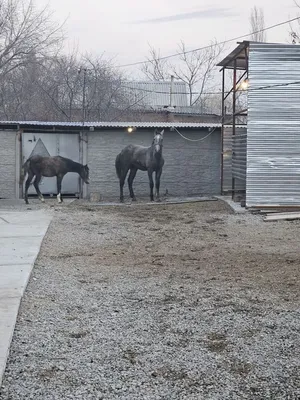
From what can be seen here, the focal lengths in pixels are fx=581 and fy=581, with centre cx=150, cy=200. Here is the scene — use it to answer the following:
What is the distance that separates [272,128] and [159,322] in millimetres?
8636

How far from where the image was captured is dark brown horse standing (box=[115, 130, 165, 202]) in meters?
15.4

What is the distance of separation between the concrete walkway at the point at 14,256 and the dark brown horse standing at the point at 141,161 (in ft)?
11.5

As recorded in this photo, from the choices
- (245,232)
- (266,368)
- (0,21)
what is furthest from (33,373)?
(0,21)

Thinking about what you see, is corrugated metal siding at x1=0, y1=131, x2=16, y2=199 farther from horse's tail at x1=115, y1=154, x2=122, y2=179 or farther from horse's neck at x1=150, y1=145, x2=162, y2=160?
horse's neck at x1=150, y1=145, x2=162, y2=160

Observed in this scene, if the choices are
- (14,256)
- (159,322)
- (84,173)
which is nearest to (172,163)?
(84,173)

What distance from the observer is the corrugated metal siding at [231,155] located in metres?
13.7

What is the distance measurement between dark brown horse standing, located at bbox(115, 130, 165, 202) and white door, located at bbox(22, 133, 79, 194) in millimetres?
1643

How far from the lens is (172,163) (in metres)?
17.5

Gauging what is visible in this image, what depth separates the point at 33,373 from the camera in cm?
369

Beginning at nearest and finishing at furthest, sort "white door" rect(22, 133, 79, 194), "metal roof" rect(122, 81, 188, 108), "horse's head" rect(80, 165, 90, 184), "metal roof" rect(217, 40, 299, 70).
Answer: "metal roof" rect(217, 40, 299, 70) → "horse's head" rect(80, 165, 90, 184) → "white door" rect(22, 133, 79, 194) → "metal roof" rect(122, 81, 188, 108)

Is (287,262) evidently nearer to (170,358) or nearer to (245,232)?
(245,232)

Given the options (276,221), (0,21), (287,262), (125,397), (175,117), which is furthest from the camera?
(175,117)

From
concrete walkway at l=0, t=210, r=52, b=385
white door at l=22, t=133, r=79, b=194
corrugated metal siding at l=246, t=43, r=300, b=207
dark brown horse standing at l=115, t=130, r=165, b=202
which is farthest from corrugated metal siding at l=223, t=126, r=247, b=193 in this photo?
concrete walkway at l=0, t=210, r=52, b=385

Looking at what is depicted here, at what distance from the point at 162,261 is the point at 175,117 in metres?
24.2
